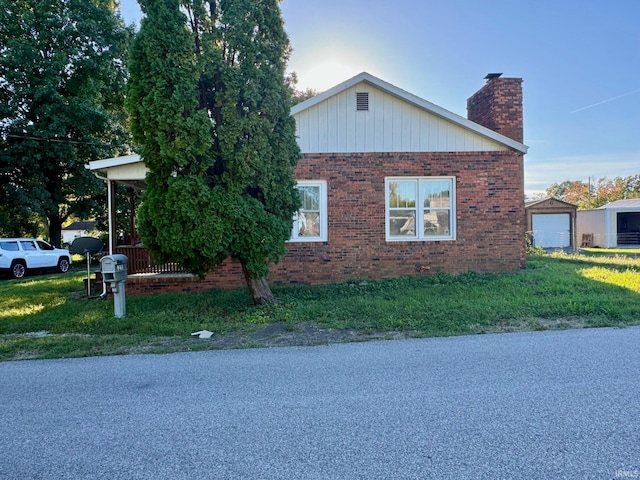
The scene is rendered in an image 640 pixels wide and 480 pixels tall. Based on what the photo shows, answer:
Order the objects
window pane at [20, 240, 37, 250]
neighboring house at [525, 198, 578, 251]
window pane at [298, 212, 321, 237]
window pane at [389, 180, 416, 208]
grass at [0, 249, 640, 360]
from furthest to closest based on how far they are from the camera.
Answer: neighboring house at [525, 198, 578, 251] < window pane at [20, 240, 37, 250] < window pane at [389, 180, 416, 208] < window pane at [298, 212, 321, 237] < grass at [0, 249, 640, 360]

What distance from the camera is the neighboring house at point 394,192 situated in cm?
1086

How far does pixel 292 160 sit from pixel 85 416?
5801 mm

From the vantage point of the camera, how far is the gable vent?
A: 1088 cm

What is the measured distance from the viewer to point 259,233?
7703 mm

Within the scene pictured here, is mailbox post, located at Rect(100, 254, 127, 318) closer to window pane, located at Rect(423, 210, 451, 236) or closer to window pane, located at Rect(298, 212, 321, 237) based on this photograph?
window pane, located at Rect(298, 212, 321, 237)

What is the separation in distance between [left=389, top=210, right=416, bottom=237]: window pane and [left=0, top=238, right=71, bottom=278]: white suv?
1571cm

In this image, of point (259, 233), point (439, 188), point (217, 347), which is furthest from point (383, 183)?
point (217, 347)

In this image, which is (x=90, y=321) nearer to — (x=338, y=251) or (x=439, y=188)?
(x=338, y=251)

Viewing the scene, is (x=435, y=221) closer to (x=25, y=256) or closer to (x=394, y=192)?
(x=394, y=192)

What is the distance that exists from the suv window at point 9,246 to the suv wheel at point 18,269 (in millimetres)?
550

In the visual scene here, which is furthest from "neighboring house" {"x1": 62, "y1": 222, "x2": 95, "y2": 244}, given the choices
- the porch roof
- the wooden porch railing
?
the porch roof

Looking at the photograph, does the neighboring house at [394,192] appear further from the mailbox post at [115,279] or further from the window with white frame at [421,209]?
the mailbox post at [115,279]

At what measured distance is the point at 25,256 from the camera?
1814cm

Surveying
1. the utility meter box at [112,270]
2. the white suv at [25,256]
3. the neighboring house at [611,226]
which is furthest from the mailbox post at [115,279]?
the neighboring house at [611,226]
